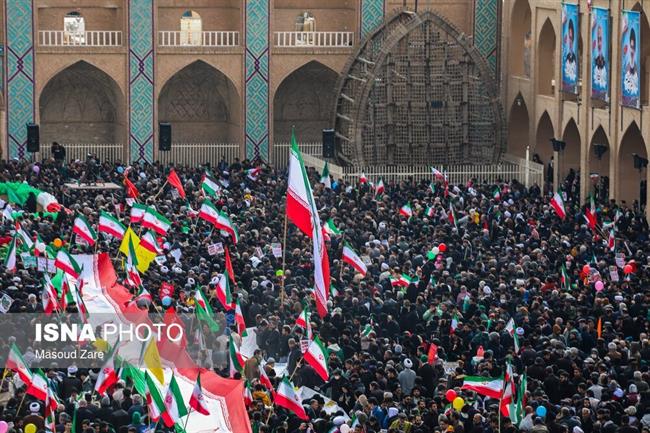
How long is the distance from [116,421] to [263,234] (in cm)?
1252

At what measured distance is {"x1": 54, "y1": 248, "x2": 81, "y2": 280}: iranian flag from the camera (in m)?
26.5

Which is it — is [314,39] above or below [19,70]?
above

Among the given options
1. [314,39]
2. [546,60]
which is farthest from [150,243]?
[314,39]

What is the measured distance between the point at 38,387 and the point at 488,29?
27410mm

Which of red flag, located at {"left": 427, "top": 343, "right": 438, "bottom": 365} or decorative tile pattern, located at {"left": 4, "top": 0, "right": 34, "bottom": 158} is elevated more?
decorative tile pattern, located at {"left": 4, "top": 0, "right": 34, "bottom": 158}

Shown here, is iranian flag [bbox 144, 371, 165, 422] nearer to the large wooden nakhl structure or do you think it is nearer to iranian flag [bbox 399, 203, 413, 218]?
iranian flag [bbox 399, 203, 413, 218]

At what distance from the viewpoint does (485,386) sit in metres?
20.6

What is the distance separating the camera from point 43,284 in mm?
25016

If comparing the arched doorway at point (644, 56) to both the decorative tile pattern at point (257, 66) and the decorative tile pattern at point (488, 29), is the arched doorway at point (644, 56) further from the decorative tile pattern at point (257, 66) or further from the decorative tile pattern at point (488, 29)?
the decorative tile pattern at point (257, 66)

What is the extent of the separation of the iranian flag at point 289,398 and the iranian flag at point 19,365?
2.73 meters

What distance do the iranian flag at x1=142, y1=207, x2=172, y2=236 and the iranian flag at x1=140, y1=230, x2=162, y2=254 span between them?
1.35 meters

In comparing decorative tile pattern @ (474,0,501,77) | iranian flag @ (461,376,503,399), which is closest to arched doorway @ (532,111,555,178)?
decorative tile pattern @ (474,0,501,77)

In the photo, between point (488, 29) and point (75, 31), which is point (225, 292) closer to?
point (488, 29)

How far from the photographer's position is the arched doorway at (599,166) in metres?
40.2
